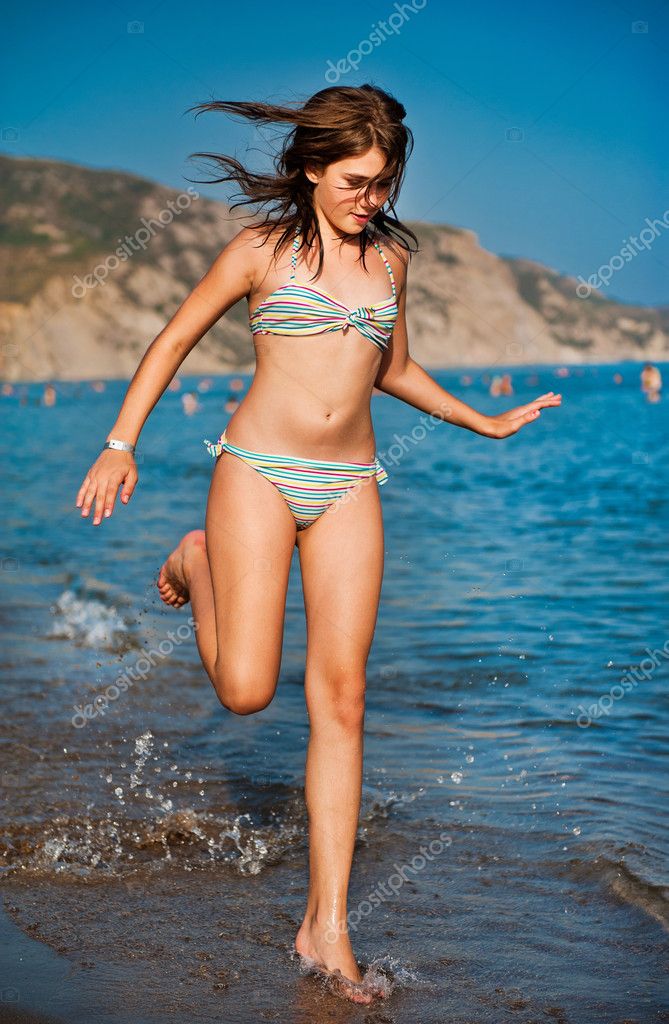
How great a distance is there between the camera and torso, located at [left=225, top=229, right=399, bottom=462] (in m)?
3.30

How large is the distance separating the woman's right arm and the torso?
0.06 metres

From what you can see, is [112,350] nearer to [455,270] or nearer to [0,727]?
[455,270]

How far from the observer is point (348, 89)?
3.28m

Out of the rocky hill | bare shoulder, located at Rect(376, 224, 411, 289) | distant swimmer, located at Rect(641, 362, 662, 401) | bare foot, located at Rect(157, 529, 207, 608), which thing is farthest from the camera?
the rocky hill

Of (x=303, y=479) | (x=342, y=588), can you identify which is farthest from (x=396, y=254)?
(x=342, y=588)

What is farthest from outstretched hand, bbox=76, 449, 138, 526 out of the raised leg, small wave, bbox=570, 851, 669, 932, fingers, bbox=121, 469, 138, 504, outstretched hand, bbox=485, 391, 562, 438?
small wave, bbox=570, 851, 669, 932

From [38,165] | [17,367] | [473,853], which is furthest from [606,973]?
[38,165]

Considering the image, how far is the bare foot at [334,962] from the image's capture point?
3.13 meters

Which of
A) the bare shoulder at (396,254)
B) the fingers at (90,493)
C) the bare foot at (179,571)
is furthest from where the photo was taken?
the bare foot at (179,571)

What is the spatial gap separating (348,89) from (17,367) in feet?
432

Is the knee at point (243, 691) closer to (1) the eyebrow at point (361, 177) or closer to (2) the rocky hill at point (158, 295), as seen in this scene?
(1) the eyebrow at point (361, 177)

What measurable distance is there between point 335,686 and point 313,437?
72 centimetres

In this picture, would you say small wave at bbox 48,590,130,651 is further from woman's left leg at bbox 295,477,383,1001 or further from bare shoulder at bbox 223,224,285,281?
bare shoulder at bbox 223,224,285,281

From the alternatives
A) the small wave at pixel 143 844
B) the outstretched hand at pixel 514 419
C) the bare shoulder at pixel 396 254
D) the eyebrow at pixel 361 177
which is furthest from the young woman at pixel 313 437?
the small wave at pixel 143 844
